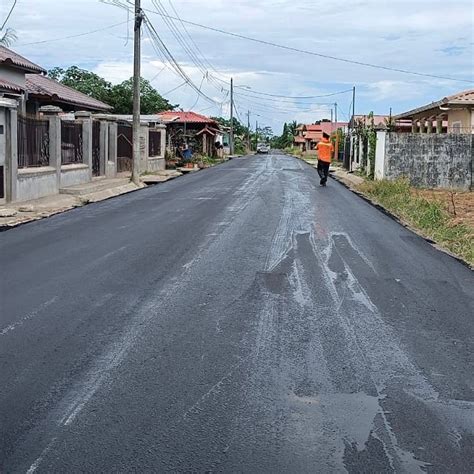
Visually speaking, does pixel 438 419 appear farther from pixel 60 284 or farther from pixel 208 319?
pixel 60 284

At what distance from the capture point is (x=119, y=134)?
106 feet

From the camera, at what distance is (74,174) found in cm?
2439

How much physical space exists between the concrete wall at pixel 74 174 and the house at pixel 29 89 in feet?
7.07

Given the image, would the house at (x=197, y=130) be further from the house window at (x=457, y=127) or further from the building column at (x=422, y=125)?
the house window at (x=457, y=127)

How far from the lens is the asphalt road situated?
4406mm

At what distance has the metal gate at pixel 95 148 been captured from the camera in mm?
27938

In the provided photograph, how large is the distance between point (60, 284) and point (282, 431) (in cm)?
476

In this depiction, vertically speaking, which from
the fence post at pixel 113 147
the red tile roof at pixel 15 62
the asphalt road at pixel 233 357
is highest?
the red tile roof at pixel 15 62

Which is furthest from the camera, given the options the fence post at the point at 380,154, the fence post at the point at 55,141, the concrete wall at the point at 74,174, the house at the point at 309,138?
the house at the point at 309,138

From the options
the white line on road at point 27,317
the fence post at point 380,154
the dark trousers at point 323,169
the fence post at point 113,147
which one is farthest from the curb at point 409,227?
the fence post at point 113,147

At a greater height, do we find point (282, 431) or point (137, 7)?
point (137, 7)

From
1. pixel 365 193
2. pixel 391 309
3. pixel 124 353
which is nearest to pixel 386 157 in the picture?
pixel 365 193

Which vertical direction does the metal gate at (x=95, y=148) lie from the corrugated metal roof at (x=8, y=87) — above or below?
below

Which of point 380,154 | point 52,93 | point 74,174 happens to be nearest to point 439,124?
point 380,154
